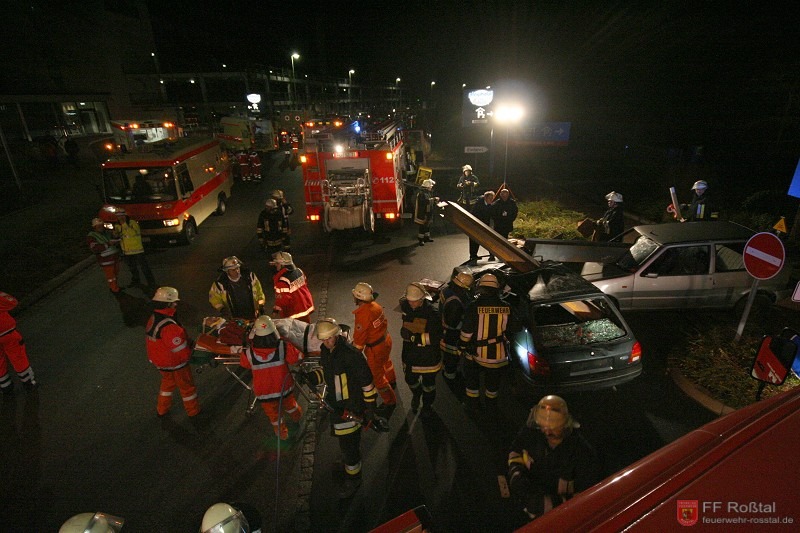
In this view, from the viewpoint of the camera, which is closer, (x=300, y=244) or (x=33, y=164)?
(x=300, y=244)

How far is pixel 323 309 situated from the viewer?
8125 mm

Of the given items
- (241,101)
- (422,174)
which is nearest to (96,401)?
(422,174)

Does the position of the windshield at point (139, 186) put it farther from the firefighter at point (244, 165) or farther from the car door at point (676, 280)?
the car door at point (676, 280)

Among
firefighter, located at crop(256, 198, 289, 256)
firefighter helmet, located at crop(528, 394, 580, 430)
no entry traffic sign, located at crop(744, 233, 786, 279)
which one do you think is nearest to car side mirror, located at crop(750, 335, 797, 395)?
no entry traffic sign, located at crop(744, 233, 786, 279)

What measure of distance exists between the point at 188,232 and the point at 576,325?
1065 cm

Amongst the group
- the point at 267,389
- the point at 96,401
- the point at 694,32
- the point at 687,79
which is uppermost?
the point at 694,32

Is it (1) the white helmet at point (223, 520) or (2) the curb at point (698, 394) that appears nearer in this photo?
(1) the white helmet at point (223, 520)

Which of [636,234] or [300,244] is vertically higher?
[636,234]

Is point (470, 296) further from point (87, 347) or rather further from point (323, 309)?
point (87, 347)

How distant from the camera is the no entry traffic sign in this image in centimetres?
484

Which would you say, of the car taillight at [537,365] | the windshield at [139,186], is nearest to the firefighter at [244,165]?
the windshield at [139,186]

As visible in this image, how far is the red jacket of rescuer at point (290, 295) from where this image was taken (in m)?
5.96

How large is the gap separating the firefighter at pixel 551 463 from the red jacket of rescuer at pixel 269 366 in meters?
2.52

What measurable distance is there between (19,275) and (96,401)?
6.33 meters
